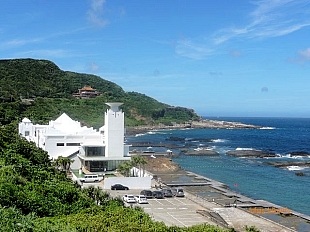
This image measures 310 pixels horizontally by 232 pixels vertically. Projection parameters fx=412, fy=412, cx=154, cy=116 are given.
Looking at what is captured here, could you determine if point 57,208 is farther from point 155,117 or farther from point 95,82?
point 95,82

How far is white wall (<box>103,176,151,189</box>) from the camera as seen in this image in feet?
107

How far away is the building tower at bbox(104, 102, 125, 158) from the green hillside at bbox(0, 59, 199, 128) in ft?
102

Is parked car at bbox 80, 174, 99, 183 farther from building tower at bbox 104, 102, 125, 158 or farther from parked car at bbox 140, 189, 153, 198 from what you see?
parked car at bbox 140, 189, 153, 198

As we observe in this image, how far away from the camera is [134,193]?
3144 centimetres

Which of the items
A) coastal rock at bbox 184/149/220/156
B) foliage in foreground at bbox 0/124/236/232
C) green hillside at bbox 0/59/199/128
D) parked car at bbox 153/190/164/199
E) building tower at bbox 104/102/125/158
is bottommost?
parked car at bbox 153/190/164/199

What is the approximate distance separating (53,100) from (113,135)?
63.2 metres

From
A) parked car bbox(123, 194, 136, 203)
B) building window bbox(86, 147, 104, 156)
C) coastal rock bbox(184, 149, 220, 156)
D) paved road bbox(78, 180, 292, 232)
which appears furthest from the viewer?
coastal rock bbox(184, 149, 220, 156)

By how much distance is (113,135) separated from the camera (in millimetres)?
38844

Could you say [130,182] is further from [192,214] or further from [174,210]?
[192,214]

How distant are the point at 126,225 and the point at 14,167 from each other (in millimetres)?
11680

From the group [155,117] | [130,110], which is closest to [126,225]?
[130,110]

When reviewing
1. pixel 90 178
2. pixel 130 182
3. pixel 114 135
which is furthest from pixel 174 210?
pixel 114 135

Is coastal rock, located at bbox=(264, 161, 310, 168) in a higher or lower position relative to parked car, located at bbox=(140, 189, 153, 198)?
lower

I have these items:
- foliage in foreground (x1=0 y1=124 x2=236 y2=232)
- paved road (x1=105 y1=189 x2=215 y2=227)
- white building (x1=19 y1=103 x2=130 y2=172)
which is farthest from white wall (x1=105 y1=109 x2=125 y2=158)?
foliage in foreground (x1=0 y1=124 x2=236 y2=232)
